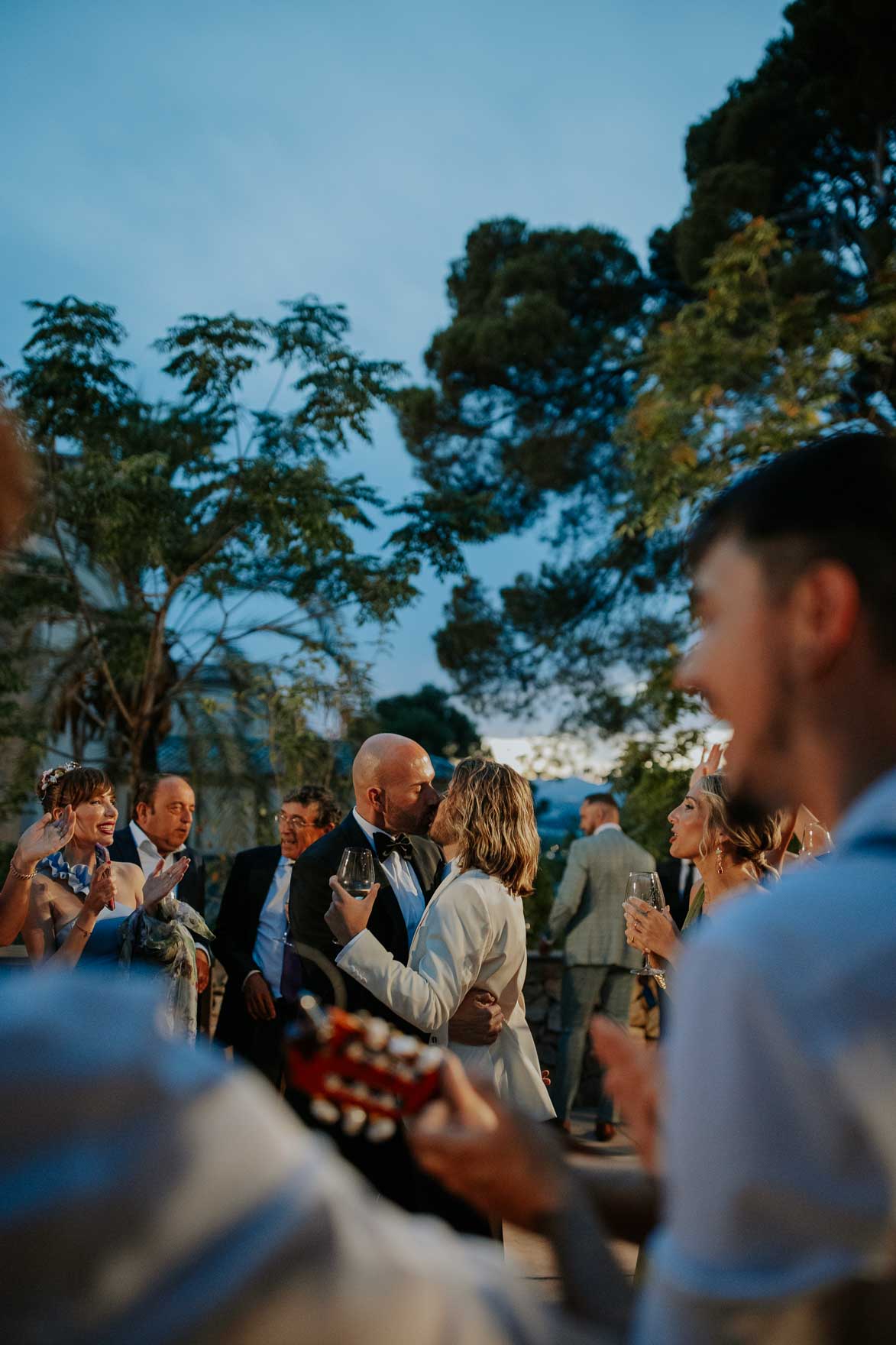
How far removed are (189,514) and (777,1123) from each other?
1263 cm

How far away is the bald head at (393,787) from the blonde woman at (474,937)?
557mm

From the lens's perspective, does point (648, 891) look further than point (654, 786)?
No

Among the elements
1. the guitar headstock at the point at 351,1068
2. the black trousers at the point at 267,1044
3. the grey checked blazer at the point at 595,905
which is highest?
the guitar headstock at the point at 351,1068

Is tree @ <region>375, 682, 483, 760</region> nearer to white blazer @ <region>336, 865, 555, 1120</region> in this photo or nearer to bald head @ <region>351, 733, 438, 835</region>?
bald head @ <region>351, 733, 438, 835</region>

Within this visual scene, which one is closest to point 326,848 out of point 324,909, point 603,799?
point 324,909

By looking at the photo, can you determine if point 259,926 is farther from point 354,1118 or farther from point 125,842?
point 354,1118

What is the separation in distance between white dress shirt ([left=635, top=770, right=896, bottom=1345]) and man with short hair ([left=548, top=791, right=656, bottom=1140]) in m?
6.80

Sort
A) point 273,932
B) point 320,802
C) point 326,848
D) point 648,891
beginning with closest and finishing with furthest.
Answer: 1. point 648,891
2. point 326,848
3. point 273,932
4. point 320,802

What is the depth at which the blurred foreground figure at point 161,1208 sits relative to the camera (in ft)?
2.10

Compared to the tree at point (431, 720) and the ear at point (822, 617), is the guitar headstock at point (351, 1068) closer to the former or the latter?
the ear at point (822, 617)

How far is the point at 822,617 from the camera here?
3.46ft

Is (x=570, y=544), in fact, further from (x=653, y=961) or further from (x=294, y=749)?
(x=653, y=961)

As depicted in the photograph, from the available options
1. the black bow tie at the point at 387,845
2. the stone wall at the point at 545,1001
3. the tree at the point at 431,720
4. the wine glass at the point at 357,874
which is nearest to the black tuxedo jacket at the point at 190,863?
the black bow tie at the point at 387,845

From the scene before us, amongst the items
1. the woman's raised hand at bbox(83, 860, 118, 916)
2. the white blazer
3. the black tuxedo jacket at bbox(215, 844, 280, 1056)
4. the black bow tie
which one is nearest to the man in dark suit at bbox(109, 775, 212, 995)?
the black tuxedo jacket at bbox(215, 844, 280, 1056)
